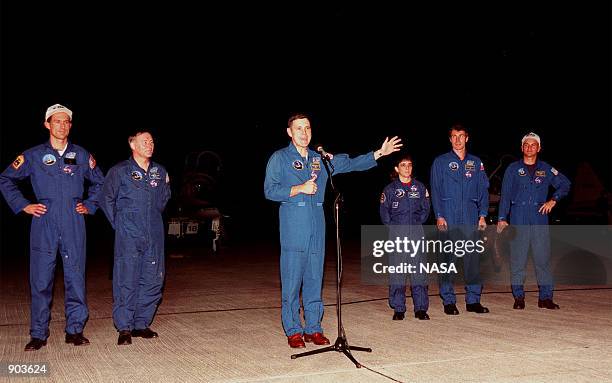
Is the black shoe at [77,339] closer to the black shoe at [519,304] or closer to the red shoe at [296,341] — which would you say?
the red shoe at [296,341]

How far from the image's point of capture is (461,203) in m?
6.73

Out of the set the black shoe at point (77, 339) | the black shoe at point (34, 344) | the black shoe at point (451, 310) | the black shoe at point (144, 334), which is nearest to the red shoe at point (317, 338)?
the black shoe at point (144, 334)

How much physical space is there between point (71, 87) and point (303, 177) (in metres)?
27.1

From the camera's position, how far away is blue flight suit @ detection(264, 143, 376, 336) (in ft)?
16.2

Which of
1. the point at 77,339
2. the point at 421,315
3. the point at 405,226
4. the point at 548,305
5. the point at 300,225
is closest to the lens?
the point at 300,225

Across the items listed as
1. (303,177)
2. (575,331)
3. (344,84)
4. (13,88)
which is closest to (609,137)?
(344,84)

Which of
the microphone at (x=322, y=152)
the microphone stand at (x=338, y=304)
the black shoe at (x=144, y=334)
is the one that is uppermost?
the microphone at (x=322, y=152)

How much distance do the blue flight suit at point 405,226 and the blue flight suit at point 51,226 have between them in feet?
10.1

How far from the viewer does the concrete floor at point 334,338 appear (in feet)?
13.8

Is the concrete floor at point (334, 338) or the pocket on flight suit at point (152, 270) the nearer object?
the concrete floor at point (334, 338)

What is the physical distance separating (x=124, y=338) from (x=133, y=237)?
0.87 metres

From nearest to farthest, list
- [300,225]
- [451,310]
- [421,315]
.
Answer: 1. [300,225]
2. [421,315]
3. [451,310]

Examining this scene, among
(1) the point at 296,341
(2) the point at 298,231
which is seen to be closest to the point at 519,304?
(1) the point at 296,341

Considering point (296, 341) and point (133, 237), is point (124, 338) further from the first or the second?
point (296, 341)
